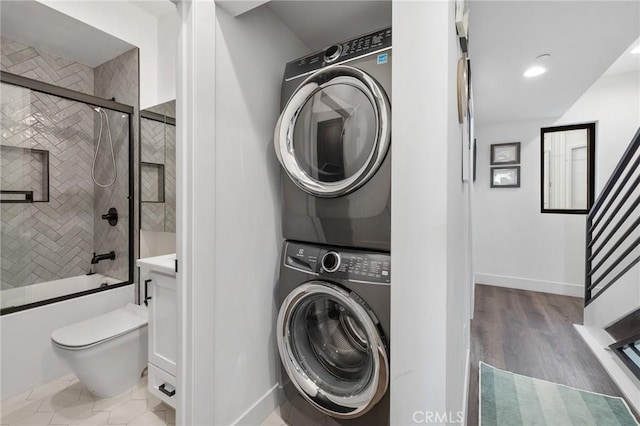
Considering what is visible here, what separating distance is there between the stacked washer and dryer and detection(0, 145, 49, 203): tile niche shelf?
2.13 metres

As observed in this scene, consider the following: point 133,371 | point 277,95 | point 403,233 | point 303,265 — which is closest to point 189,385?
point 303,265

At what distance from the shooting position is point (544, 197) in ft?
12.3

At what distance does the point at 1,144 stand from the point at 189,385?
7.40 ft

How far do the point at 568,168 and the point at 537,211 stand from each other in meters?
0.67

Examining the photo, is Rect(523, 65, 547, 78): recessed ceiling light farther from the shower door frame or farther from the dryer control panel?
the shower door frame

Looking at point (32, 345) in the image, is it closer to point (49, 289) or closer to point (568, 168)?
point (49, 289)

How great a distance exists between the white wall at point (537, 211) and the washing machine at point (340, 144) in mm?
3493

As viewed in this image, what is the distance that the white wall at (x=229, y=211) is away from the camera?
119 centimetres

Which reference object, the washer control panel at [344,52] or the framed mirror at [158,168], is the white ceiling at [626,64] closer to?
the washer control panel at [344,52]

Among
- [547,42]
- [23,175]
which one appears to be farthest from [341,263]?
[23,175]

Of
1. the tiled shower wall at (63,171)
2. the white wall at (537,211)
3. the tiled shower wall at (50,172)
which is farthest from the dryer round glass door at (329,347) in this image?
the white wall at (537,211)

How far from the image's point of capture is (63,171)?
257 cm

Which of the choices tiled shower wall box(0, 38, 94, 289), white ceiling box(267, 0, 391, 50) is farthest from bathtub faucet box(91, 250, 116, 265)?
white ceiling box(267, 0, 391, 50)

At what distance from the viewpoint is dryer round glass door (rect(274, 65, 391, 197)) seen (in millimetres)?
1202
